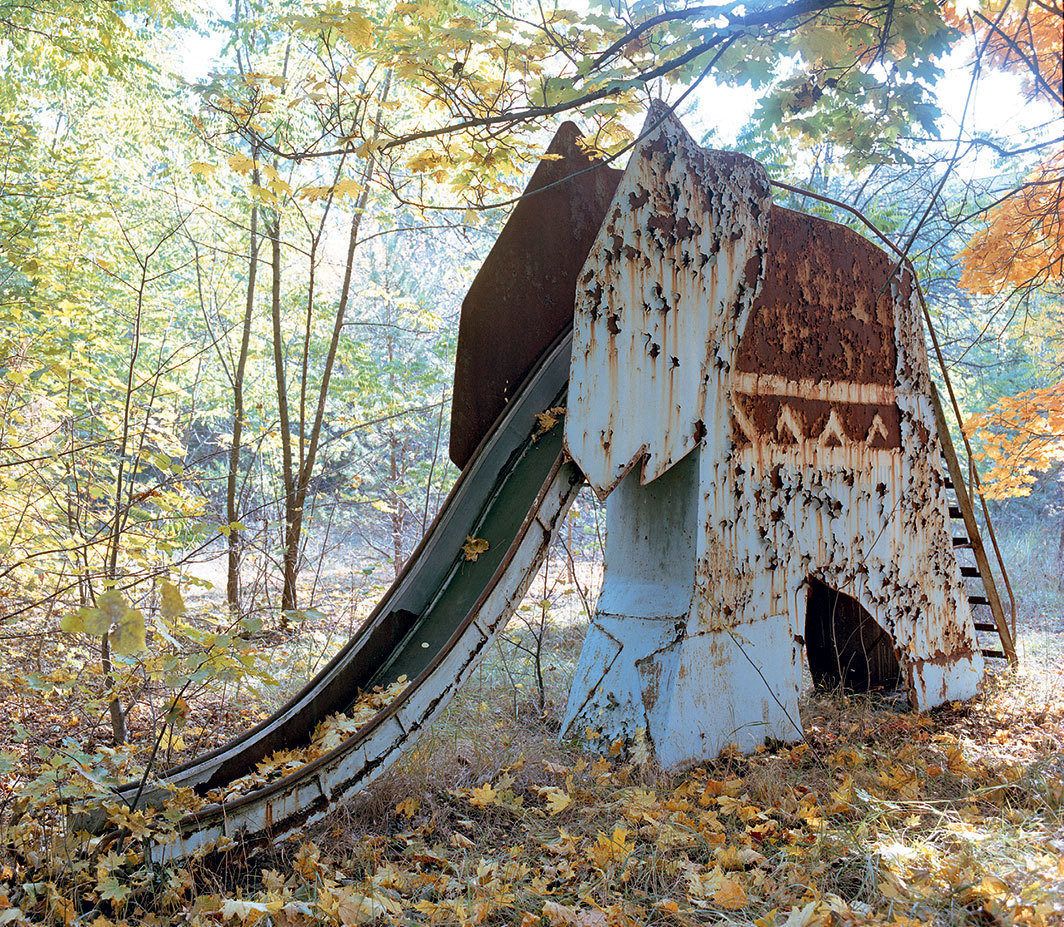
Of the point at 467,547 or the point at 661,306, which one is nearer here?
the point at 661,306

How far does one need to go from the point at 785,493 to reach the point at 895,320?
4.71 feet

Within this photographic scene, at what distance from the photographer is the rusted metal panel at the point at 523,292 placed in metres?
4.10

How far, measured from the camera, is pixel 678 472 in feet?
12.0

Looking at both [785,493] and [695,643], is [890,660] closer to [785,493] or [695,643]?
[785,493]

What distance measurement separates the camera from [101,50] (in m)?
6.44

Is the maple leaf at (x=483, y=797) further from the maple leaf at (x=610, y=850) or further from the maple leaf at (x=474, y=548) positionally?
the maple leaf at (x=474, y=548)

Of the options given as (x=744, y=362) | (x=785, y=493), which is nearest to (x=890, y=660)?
(x=785, y=493)

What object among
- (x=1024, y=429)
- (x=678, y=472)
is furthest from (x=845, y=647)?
(x=1024, y=429)

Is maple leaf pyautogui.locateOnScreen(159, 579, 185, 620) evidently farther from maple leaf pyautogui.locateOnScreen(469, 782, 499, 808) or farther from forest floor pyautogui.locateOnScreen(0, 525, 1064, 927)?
maple leaf pyautogui.locateOnScreen(469, 782, 499, 808)

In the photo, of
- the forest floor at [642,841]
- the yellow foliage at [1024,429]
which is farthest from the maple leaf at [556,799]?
the yellow foliage at [1024,429]

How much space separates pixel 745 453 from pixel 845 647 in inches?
72.4

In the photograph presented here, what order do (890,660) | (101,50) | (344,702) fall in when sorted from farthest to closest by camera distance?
(101,50)
(890,660)
(344,702)

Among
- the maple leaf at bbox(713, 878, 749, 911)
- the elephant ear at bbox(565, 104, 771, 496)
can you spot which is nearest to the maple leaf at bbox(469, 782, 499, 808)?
the maple leaf at bbox(713, 878, 749, 911)

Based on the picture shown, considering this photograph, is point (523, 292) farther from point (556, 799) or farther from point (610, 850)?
point (610, 850)
